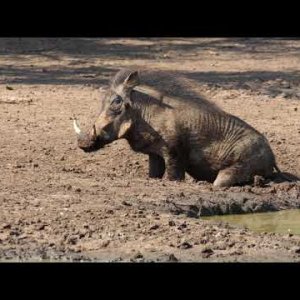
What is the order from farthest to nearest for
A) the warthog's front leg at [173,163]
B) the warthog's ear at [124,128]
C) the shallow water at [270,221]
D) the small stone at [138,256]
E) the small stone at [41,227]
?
the warthog's ear at [124,128] < the warthog's front leg at [173,163] < the shallow water at [270,221] < the small stone at [41,227] < the small stone at [138,256]

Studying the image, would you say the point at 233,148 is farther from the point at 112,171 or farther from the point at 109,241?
the point at 109,241

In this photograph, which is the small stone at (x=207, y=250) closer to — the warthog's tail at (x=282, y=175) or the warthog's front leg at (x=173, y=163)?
the warthog's front leg at (x=173, y=163)

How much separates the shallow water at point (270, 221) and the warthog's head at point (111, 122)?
1.65 meters

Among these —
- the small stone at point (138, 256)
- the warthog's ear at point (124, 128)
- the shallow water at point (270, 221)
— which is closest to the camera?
the small stone at point (138, 256)

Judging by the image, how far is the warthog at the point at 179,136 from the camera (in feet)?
34.0

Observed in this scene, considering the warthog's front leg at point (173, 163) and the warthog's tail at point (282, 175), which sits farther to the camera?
the warthog's tail at point (282, 175)

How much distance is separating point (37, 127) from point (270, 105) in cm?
308

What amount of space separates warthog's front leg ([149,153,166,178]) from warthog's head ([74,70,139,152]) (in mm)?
397

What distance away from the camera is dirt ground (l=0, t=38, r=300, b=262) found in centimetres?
765

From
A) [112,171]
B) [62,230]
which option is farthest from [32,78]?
[62,230]

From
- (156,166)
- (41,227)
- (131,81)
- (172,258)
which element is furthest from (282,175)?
(172,258)

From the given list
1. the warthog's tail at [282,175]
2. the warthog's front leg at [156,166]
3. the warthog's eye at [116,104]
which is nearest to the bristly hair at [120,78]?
the warthog's eye at [116,104]

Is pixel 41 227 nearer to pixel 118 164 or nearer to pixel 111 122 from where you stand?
pixel 111 122

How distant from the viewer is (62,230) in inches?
312
